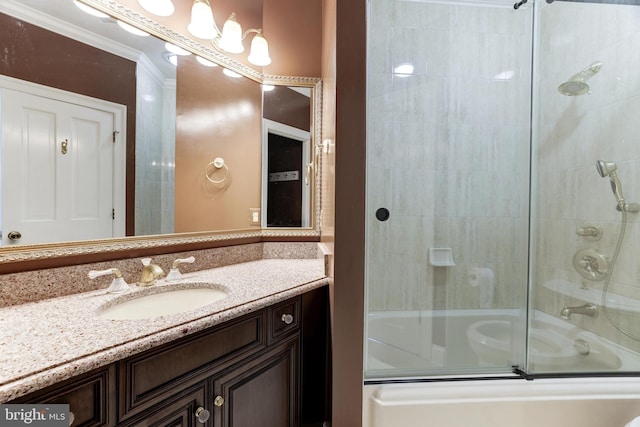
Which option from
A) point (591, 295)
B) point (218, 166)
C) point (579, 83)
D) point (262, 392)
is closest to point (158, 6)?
point (218, 166)

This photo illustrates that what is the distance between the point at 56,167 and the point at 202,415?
3.15ft

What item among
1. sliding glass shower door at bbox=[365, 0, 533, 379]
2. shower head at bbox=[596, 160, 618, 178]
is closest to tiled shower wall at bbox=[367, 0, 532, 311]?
sliding glass shower door at bbox=[365, 0, 533, 379]

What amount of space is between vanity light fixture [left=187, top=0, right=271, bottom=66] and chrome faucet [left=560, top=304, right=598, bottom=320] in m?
2.25

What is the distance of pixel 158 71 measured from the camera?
1.19m

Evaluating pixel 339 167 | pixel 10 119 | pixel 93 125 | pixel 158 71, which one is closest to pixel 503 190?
pixel 339 167

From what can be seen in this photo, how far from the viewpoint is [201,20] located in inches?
49.7

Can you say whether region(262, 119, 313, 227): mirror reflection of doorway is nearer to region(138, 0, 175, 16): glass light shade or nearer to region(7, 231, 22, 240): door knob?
region(138, 0, 175, 16): glass light shade

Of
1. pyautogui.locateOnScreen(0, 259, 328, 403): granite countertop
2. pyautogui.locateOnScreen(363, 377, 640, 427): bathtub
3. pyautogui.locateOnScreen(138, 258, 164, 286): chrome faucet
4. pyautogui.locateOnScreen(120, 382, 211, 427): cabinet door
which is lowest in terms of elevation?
pyautogui.locateOnScreen(363, 377, 640, 427): bathtub

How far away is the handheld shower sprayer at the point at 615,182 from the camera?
4.46ft

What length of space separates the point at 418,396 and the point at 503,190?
1.39m

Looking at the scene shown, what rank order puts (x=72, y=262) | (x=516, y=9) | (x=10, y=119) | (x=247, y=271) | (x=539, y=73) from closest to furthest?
(x=10, y=119)
(x=72, y=262)
(x=247, y=271)
(x=539, y=73)
(x=516, y=9)

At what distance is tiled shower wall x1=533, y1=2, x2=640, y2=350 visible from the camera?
4.48ft

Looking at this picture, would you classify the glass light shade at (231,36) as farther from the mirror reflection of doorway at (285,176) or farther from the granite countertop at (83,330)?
the granite countertop at (83,330)

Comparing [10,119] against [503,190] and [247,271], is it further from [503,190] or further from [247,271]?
[503,190]
